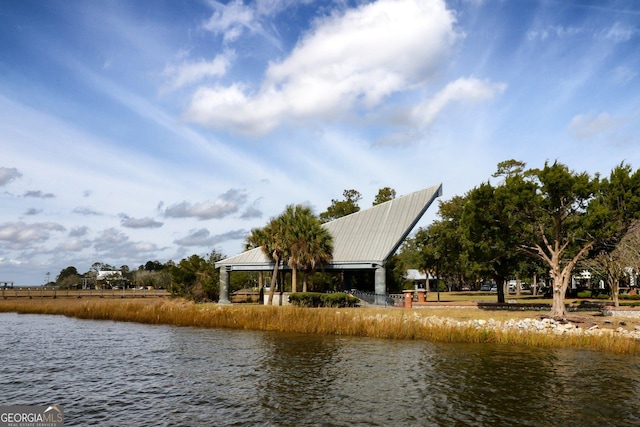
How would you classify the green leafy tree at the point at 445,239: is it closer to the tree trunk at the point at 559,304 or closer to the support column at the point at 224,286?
the tree trunk at the point at 559,304

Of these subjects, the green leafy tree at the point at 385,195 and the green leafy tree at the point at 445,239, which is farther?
the green leafy tree at the point at 385,195

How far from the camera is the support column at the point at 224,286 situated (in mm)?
46066

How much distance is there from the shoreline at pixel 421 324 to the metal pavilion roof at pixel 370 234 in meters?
10.3

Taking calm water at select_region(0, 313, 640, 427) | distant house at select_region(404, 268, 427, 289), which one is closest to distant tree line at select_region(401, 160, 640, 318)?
calm water at select_region(0, 313, 640, 427)

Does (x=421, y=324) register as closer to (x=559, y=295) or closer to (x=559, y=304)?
(x=559, y=304)

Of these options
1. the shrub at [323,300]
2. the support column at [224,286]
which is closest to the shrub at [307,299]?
the shrub at [323,300]

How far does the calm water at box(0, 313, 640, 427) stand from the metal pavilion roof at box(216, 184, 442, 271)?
58.8 ft

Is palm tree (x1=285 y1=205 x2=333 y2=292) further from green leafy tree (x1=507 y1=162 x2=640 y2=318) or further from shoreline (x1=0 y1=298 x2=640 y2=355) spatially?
green leafy tree (x1=507 y1=162 x2=640 y2=318)

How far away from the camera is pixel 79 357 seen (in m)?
20.9

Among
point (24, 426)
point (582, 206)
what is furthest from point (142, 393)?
point (582, 206)

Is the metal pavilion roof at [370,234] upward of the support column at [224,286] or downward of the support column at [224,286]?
upward

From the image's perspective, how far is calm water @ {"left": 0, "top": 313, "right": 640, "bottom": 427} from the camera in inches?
494

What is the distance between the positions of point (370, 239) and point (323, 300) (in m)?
8.18

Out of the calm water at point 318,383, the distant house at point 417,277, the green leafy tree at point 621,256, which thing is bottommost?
the calm water at point 318,383
